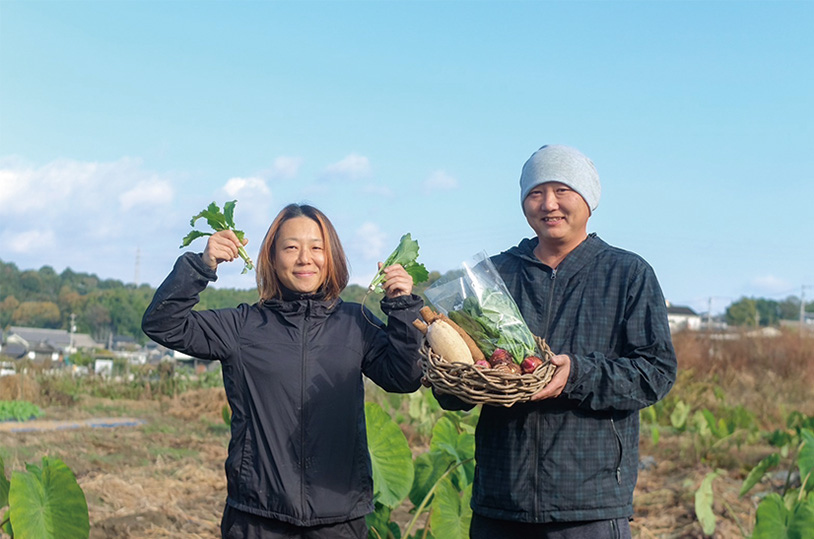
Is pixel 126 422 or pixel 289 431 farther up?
pixel 289 431

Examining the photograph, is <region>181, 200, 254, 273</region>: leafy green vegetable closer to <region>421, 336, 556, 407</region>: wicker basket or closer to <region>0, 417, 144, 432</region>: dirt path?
<region>421, 336, 556, 407</region>: wicker basket

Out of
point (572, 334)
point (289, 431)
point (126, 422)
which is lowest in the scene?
point (126, 422)

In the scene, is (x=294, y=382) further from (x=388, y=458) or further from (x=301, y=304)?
(x=388, y=458)

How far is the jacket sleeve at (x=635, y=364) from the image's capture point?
Answer: 2168mm

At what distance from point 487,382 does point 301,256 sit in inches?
31.3

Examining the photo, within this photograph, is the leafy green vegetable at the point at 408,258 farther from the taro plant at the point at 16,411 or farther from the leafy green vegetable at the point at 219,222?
the taro plant at the point at 16,411

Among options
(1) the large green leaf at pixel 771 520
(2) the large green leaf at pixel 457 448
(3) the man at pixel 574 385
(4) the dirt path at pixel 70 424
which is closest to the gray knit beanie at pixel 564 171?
(3) the man at pixel 574 385

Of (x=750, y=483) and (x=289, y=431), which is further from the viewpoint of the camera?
(x=750, y=483)

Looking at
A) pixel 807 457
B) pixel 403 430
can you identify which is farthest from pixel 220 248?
pixel 403 430

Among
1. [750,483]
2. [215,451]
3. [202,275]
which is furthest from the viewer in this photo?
[215,451]

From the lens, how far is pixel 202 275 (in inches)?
101

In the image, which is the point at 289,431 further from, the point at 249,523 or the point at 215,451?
the point at 215,451

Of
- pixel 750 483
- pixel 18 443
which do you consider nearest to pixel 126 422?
pixel 18 443

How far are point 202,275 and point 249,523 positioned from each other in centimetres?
74
